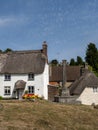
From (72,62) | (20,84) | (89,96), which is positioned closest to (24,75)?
(20,84)

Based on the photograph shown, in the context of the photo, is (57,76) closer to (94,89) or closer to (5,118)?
(94,89)

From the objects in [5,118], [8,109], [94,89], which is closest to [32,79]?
[94,89]

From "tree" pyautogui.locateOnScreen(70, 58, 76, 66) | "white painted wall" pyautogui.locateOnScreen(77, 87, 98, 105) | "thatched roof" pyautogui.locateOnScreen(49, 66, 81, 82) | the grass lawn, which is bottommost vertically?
the grass lawn

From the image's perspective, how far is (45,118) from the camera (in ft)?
88.4

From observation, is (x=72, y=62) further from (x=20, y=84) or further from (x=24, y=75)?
(x=20, y=84)

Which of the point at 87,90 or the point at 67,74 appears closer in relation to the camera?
the point at 87,90

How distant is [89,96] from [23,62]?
553 inches

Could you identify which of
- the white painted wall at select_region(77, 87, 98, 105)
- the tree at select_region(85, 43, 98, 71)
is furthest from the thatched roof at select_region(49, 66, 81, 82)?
the tree at select_region(85, 43, 98, 71)

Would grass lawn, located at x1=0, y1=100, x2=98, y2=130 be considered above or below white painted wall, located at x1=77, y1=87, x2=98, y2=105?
below

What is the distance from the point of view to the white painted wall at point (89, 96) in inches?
2128

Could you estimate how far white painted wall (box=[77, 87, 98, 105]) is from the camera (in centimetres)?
5406

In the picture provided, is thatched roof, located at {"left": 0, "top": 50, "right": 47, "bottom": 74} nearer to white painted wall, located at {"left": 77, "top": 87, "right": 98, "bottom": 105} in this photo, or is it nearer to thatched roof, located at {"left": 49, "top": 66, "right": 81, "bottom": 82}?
white painted wall, located at {"left": 77, "top": 87, "right": 98, "bottom": 105}

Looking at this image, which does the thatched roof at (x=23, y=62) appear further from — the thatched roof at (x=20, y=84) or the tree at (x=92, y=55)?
the tree at (x=92, y=55)

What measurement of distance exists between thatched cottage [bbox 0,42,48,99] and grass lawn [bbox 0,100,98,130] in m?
22.8
